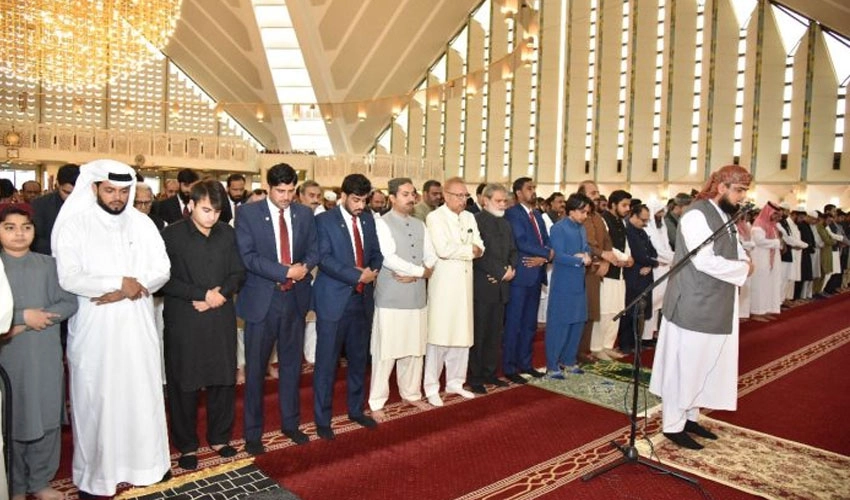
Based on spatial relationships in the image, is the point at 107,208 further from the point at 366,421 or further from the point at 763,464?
the point at 763,464

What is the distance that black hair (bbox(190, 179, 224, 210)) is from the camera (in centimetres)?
294

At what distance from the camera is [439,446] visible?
3.33 m

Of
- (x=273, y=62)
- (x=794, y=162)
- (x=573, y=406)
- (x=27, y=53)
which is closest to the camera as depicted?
(x=573, y=406)

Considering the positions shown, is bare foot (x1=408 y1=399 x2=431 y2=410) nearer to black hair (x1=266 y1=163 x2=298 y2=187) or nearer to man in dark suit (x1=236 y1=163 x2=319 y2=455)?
man in dark suit (x1=236 y1=163 x2=319 y2=455)

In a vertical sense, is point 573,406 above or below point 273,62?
below

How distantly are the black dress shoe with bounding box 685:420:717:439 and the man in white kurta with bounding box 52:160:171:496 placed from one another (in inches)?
118

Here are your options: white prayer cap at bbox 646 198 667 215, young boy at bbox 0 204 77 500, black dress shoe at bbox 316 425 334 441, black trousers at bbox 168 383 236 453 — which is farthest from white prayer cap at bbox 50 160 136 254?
white prayer cap at bbox 646 198 667 215

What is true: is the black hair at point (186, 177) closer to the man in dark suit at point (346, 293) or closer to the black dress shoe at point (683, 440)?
the man in dark suit at point (346, 293)

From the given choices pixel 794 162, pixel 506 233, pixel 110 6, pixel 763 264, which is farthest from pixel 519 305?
pixel 794 162

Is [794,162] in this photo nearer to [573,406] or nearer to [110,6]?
[573,406]

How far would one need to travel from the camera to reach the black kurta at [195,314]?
2969mm

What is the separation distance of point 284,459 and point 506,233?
7.40 feet

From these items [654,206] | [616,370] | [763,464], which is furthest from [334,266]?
[654,206]

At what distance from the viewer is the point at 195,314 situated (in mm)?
2990
